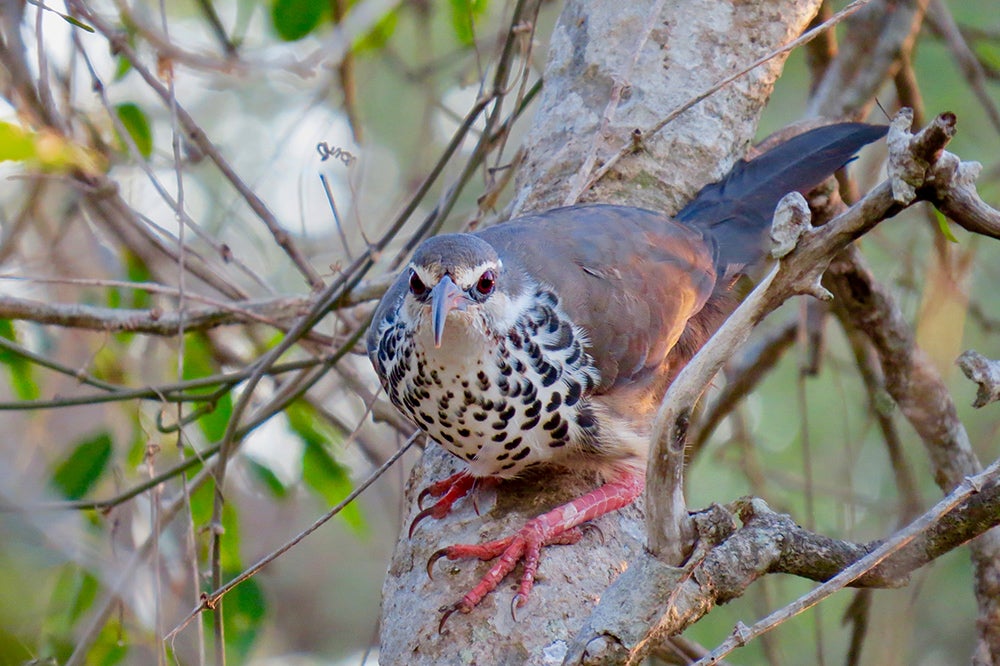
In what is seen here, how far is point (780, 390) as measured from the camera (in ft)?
21.6

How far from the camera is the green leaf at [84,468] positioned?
3.61 meters

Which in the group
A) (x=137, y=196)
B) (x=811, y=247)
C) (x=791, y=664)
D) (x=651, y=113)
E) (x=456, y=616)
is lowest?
(x=791, y=664)

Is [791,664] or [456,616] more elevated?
[456,616]

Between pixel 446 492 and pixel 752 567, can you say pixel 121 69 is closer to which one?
pixel 446 492

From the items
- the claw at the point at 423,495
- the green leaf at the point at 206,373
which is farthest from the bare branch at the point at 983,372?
the green leaf at the point at 206,373

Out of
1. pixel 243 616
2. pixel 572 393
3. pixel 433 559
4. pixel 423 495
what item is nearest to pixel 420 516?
pixel 423 495

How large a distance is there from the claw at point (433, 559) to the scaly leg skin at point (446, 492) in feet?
0.70

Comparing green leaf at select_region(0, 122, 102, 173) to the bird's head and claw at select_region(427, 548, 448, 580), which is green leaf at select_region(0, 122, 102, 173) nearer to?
the bird's head

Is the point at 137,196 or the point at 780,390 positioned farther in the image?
the point at 780,390

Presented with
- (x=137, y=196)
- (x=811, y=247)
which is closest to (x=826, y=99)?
(x=811, y=247)

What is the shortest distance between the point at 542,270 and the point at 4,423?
225 inches

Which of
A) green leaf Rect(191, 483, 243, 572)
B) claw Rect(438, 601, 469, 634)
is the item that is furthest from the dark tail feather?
green leaf Rect(191, 483, 243, 572)

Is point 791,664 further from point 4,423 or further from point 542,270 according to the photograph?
point 4,423

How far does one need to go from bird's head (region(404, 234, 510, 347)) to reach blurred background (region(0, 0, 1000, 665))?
0.44 metres
